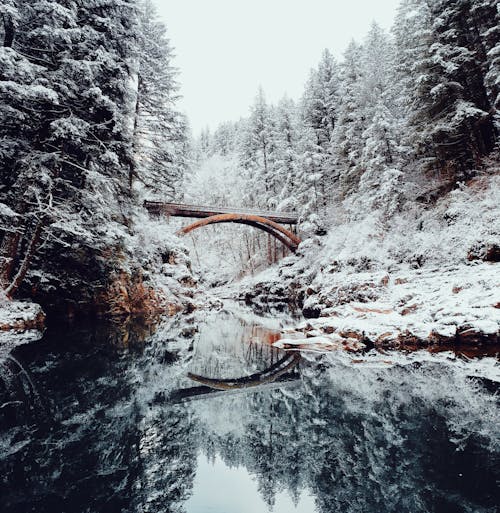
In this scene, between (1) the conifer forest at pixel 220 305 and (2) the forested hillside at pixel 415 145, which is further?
(2) the forested hillside at pixel 415 145

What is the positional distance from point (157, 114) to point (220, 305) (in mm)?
14462

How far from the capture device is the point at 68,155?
11.4 m

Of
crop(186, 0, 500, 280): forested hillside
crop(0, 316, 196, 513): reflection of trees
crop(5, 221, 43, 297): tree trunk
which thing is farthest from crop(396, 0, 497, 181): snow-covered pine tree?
crop(5, 221, 43, 297): tree trunk

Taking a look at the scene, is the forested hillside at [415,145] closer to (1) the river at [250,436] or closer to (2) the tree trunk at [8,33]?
(1) the river at [250,436]

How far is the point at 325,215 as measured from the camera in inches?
1050

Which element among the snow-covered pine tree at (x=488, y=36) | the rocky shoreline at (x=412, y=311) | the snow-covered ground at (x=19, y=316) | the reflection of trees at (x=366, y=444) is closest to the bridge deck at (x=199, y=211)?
the snow-covered ground at (x=19, y=316)

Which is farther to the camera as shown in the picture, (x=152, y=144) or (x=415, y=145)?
(x=152, y=144)

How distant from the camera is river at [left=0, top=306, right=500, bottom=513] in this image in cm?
281

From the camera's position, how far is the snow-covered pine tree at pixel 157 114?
20.0 metres

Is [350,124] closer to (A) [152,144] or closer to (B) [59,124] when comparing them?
(A) [152,144]

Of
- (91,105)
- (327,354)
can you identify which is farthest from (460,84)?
(91,105)

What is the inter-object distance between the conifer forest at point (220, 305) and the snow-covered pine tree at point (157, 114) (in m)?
0.20

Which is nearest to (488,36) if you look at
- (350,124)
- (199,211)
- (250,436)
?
(350,124)

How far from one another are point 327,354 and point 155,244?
14260 millimetres
